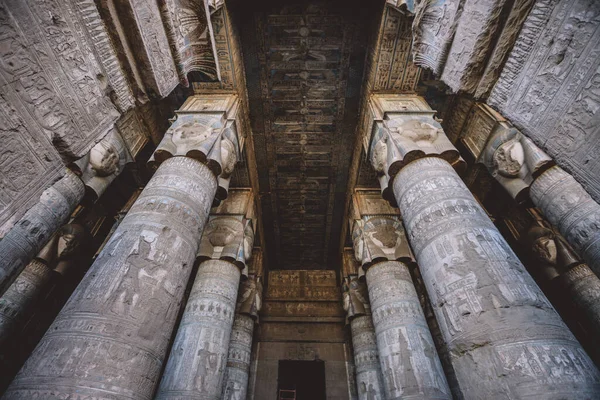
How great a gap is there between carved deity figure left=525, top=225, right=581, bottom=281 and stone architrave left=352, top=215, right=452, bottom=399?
7.02 ft

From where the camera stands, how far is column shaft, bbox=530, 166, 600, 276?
3051mm

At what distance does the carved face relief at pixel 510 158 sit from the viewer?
3.76m

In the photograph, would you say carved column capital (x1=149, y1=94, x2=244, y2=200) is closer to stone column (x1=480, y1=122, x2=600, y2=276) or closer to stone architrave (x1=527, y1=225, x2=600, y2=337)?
stone column (x1=480, y1=122, x2=600, y2=276)

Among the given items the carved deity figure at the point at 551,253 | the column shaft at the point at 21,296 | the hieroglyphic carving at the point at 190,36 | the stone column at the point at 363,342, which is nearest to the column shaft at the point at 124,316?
the hieroglyphic carving at the point at 190,36

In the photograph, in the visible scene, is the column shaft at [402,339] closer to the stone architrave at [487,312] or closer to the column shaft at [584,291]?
the stone architrave at [487,312]

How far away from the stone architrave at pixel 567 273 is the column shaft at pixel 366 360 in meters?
3.35

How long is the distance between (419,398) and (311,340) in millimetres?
4668

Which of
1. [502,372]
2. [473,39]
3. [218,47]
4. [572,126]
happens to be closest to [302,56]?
[218,47]

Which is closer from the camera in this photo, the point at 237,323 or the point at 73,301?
the point at 73,301

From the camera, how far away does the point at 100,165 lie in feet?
13.6

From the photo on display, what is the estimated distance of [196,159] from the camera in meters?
3.57

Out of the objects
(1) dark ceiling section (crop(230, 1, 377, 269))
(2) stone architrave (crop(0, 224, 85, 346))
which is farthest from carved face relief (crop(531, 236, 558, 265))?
(2) stone architrave (crop(0, 224, 85, 346))

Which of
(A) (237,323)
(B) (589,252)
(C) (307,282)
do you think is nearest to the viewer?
(B) (589,252)

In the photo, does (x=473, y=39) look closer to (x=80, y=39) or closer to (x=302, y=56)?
(x=80, y=39)
